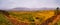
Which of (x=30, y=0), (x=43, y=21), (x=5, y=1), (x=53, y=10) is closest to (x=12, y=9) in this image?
(x=5, y=1)

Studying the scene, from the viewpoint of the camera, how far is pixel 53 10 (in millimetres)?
1908

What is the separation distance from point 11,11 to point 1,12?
0.16 m

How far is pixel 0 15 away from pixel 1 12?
0.05 metres

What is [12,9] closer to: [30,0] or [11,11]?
[11,11]

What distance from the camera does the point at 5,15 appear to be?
6.20 ft

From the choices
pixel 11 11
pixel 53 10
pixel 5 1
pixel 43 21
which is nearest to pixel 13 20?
pixel 11 11

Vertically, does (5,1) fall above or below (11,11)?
above

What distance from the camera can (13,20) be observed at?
1862mm

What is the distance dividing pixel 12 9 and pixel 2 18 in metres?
0.21

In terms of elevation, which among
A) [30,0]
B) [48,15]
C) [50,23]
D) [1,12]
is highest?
[30,0]

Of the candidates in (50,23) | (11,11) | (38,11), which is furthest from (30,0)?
(50,23)

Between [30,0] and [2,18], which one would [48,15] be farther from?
[2,18]

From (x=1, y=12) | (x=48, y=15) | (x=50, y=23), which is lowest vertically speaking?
(x=50, y=23)

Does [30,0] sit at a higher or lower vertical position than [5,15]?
higher
